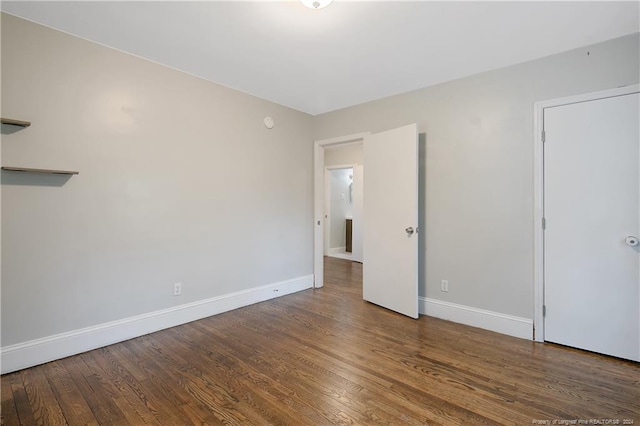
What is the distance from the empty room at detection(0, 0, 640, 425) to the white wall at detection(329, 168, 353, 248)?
337 centimetres

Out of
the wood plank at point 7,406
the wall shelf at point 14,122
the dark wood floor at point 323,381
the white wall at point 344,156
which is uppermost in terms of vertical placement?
the white wall at point 344,156

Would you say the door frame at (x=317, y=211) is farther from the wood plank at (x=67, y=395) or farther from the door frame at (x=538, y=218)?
the wood plank at (x=67, y=395)

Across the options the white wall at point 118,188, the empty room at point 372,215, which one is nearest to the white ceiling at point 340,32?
the empty room at point 372,215

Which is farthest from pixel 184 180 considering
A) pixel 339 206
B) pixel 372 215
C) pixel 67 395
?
pixel 339 206

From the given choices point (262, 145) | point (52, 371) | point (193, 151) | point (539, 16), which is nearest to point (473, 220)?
point (539, 16)

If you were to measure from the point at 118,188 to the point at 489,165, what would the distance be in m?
3.44

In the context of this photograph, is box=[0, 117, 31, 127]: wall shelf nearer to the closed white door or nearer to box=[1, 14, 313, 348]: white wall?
box=[1, 14, 313, 348]: white wall

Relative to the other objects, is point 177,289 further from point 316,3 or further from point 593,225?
point 593,225

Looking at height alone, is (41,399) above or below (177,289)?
below

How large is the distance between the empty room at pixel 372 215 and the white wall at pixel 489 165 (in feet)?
0.06

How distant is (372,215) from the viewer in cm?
362

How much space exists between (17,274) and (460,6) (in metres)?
3.60

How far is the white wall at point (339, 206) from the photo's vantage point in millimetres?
6965

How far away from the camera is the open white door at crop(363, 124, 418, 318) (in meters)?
3.13
